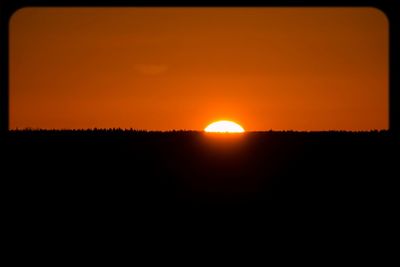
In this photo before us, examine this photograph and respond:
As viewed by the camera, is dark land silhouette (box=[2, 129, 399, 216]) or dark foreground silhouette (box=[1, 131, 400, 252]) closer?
dark foreground silhouette (box=[1, 131, 400, 252])

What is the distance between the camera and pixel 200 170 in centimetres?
619

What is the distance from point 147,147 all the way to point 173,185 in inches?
19.8

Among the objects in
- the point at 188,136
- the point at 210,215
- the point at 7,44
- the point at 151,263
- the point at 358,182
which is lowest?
the point at 151,263

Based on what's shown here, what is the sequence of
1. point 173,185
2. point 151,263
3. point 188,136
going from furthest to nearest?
1. point 188,136
2. point 173,185
3. point 151,263

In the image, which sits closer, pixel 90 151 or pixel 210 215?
pixel 210 215

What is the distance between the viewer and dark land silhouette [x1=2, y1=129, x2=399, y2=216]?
603 centimetres

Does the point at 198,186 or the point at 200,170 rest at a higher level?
the point at 200,170

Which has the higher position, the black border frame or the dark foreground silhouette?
the black border frame

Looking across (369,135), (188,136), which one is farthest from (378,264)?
(188,136)

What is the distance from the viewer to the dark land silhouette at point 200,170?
6.03 m

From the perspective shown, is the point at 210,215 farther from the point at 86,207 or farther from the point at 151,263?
the point at 86,207

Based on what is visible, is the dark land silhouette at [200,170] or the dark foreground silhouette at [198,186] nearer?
the dark foreground silhouette at [198,186]
